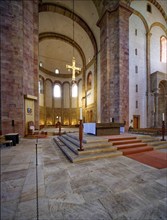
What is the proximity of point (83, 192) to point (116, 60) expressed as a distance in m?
11.8

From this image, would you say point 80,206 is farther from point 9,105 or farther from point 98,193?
point 9,105

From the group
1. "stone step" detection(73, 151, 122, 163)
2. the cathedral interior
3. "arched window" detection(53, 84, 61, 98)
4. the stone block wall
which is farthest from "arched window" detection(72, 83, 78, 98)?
"stone step" detection(73, 151, 122, 163)

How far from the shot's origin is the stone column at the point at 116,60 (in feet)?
37.0

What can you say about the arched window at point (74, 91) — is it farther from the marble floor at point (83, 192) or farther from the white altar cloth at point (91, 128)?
the marble floor at point (83, 192)

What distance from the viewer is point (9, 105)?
26.1 feet

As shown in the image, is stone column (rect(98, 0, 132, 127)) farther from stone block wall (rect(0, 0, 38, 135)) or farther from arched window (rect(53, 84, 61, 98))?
arched window (rect(53, 84, 61, 98))

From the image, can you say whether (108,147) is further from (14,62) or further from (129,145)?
(14,62)

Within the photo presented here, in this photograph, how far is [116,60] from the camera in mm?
11547

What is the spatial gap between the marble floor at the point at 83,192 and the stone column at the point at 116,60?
859cm

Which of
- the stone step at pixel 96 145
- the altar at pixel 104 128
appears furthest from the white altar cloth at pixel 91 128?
the stone step at pixel 96 145

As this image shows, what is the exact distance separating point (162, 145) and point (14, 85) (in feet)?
32.1

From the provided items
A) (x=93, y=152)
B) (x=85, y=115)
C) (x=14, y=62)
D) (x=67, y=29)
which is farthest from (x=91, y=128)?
(x=67, y=29)

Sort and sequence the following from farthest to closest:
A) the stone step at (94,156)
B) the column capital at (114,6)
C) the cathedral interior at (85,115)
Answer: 1. the column capital at (114,6)
2. the stone step at (94,156)
3. the cathedral interior at (85,115)

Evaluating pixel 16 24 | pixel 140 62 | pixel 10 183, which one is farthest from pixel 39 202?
pixel 140 62
